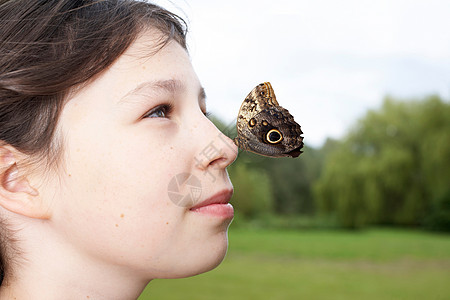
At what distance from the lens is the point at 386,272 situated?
750 centimetres

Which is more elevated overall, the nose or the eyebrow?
the eyebrow

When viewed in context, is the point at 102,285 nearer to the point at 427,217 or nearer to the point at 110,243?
the point at 110,243

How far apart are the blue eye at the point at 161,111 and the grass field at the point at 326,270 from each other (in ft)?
13.8

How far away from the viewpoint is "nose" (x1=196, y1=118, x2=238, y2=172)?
845mm

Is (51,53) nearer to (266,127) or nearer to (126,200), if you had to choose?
(126,200)

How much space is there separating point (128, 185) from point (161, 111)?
0.16 meters

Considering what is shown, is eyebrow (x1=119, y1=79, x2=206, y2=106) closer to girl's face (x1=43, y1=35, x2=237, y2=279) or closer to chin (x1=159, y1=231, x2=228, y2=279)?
girl's face (x1=43, y1=35, x2=237, y2=279)

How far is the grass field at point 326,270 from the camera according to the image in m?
5.92

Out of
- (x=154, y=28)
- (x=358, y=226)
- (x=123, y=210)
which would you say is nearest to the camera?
(x=123, y=210)

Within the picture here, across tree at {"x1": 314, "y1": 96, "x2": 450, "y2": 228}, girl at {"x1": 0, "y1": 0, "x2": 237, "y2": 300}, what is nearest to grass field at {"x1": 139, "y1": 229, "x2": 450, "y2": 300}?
tree at {"x1": 314, "y1": 96, "x2": 450, "y2": 228}

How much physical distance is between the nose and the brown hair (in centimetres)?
20

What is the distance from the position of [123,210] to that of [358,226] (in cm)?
1352

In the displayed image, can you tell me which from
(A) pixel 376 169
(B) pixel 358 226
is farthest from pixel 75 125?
(B) pixel 358 226

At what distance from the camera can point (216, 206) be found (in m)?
0.85
